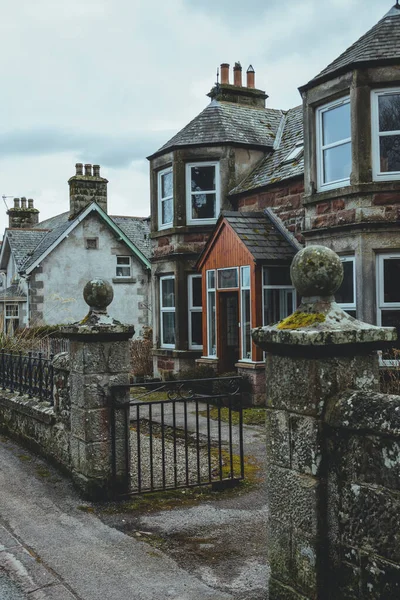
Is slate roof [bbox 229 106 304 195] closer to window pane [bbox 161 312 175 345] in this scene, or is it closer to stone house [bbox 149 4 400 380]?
stone house [bbox 149 4 400 380]

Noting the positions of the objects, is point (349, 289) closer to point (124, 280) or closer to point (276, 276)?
point (276, 276)

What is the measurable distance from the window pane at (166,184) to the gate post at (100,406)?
11385 mm

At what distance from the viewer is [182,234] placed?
1728 centimetres

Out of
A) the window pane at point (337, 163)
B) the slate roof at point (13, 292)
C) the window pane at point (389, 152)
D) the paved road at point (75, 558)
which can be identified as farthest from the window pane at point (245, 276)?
the slate roof at point (13, 292)

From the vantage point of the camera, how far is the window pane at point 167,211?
58.4ft

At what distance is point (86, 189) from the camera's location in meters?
27.9

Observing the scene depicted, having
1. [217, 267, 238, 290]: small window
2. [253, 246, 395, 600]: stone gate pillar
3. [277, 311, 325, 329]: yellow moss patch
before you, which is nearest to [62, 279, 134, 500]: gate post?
[253, 246, 395, 600]: stone gate pillar

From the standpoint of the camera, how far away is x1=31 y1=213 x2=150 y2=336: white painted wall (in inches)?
1057

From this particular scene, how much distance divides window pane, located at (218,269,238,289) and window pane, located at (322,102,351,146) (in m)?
3.57

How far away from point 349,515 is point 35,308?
2422 centimetres

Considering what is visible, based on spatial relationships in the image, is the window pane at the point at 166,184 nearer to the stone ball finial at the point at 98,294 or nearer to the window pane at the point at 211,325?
the window pane at the point at 211,325

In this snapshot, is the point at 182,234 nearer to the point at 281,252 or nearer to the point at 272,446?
the point at 281,252

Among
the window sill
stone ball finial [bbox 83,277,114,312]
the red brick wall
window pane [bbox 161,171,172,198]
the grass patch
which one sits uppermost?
window pane [bbox 161,171,172,198]

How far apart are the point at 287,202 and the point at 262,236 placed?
108 centimetres
